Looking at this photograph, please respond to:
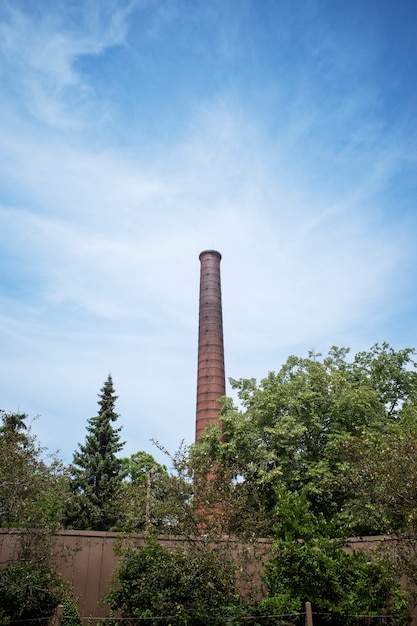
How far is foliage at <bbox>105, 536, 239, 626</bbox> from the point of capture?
10.7 m

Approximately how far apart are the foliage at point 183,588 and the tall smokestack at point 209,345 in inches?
777

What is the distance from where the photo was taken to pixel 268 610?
10602 mm

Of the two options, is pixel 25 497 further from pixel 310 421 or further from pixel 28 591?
pixel 310 421

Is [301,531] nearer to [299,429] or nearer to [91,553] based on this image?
[91,553]

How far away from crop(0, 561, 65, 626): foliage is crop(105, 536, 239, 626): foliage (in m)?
1.57

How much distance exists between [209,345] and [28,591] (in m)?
25.4

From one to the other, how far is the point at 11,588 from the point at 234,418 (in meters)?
16.7

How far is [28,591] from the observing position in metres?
11.2

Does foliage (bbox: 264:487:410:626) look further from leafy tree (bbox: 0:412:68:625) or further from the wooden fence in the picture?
leafy tree (bbox: 0:412:68:625)

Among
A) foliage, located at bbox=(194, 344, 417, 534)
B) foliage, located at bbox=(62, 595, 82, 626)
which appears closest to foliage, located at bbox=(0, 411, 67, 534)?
foliage, located at bbox=(62, 595, 82, 626)

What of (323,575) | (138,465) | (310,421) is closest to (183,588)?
(323,575)

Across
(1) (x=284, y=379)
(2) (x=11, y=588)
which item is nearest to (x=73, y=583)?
(2) (x=11, y=588)

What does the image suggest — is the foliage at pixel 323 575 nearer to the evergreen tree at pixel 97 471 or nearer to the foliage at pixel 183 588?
the foliage at pixel 183 588

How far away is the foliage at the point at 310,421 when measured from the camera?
22.2 meters
